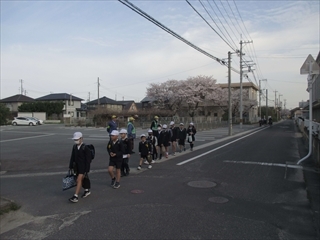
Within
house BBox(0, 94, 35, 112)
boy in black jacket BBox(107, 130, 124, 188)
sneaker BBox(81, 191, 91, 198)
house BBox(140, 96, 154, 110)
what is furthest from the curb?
house BBox(0, 94, 35, 112)

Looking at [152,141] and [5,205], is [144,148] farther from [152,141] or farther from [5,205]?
[5,205]

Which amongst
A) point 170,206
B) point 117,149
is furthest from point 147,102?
point 170,206

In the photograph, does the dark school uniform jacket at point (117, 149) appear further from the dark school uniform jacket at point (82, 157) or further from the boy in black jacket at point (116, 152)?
the dark school uniform jacket at point (82, 157)

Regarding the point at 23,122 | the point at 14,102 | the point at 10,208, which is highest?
the point at 14,102

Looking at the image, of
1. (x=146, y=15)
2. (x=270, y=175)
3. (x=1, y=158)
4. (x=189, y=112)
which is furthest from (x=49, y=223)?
(x=189, y=112)

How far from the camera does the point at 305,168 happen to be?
966cm

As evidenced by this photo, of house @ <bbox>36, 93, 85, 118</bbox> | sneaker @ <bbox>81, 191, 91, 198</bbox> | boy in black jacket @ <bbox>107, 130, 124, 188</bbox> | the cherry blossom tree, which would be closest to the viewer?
sneaker @ <bbox>81, 191, 91, 198</bbox>

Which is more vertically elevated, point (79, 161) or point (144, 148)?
point (79, 161)

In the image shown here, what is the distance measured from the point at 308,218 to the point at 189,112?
49343mm

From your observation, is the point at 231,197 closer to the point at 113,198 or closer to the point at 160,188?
the point at 160,188

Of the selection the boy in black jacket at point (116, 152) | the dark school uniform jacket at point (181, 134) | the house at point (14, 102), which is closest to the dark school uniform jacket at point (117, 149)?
the boy in black jacket at point (116, 152)

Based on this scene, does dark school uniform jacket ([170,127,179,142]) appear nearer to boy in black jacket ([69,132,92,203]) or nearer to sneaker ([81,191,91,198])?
sneaker ([81,191,91,198])

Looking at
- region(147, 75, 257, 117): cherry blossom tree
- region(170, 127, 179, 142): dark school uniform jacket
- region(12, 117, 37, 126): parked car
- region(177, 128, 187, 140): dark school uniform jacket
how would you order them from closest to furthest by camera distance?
region(170, 127, 179, 142): dark school uniform jacket < region(177, 128, 187, 140): dark school uniform jacket < region(12, 117, 37, 126): parked car < region(147, 75, 257, 117): cherry blossom tree

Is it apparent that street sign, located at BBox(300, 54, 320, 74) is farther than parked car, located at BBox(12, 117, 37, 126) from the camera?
No
